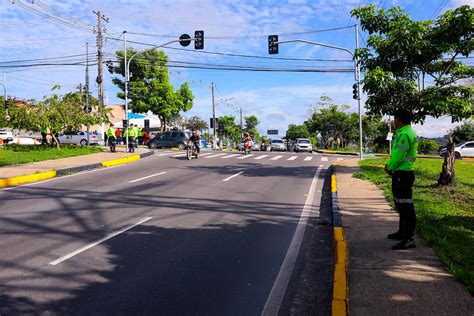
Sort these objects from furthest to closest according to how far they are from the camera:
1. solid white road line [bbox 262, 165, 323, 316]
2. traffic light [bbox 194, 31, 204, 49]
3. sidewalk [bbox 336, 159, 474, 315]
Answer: traffic light [bbox 194, 31, 204, 49], solid white road line [bbox 262, 165, 323, 316], sidewalk [bbox 336, 159, 474, 315]

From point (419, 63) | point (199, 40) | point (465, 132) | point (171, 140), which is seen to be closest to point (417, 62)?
point (419, 63)

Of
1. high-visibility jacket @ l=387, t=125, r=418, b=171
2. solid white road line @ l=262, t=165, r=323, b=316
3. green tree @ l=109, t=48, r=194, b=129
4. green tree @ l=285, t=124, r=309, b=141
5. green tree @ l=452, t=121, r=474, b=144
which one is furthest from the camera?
green tree @ l=285, t=124, r=309, b=141

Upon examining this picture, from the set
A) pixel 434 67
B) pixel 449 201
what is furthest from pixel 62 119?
pixel 449 201

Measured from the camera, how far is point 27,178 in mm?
13203

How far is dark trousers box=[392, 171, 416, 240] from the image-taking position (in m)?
5.43

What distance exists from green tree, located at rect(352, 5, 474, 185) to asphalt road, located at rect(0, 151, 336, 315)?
12.7ft

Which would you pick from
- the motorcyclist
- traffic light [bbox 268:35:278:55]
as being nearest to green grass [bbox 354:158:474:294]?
the motorcyclist

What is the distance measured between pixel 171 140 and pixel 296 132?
69992mm

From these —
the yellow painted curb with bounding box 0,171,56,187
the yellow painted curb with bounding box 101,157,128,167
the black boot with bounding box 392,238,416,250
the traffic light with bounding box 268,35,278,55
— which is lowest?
the black boot with bounding box 392,238,416,250

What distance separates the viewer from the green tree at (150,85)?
41.2 metres

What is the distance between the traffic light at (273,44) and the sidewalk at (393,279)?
16544mm

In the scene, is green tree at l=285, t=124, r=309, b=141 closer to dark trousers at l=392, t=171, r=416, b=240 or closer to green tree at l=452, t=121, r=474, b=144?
green tree at l=452, t=121, r=474, b=144

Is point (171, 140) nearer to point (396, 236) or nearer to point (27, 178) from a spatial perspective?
point (27, 178)

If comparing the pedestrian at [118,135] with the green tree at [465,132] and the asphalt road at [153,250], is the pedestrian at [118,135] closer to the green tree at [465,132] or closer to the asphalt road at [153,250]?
the asphalt road at [153,250]
